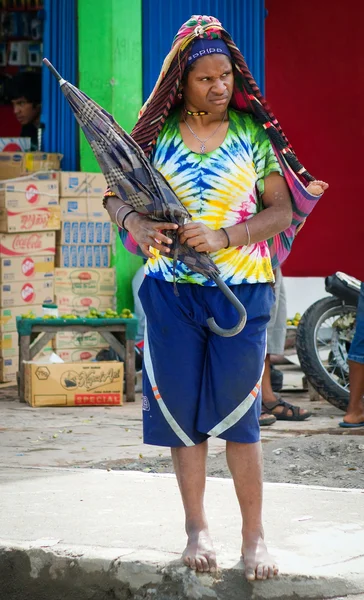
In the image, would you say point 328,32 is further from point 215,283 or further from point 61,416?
point 215,283

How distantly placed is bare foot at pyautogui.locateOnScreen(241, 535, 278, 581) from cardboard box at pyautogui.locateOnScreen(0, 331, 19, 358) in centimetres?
574

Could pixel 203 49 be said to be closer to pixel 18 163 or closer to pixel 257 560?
pixel 257 560

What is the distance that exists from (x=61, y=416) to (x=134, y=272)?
8.25 ft

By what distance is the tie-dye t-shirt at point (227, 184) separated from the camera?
3.64 meters

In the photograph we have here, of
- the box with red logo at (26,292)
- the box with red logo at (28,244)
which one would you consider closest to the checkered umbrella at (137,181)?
the box with red logo at (28,244)

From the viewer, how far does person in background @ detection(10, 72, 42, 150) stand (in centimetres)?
1031

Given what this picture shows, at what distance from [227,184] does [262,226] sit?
18cm

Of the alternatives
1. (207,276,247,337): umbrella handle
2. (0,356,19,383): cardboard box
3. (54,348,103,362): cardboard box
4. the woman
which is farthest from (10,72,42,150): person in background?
(207,276,247,337): umbrella handle

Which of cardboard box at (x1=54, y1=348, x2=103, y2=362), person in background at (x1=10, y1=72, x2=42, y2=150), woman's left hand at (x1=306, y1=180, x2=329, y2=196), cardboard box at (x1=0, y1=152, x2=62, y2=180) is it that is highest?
person in background at (x1=10, y1=72, x2=42, y2=150)

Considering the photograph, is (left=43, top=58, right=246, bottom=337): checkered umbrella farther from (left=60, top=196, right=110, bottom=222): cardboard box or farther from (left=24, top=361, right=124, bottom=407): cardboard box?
(left=60, top=196, right=110, bottom=222): cardboard box

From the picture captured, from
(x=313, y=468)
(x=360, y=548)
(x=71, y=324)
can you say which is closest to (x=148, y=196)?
(x=360, y=548)

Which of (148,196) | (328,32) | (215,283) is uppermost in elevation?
(328,32)

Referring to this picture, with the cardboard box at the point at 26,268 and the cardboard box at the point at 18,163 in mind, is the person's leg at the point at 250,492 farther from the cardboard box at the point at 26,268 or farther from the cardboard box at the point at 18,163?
the cardboard box at the point at 18,163

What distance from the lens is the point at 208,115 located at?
145 inches
